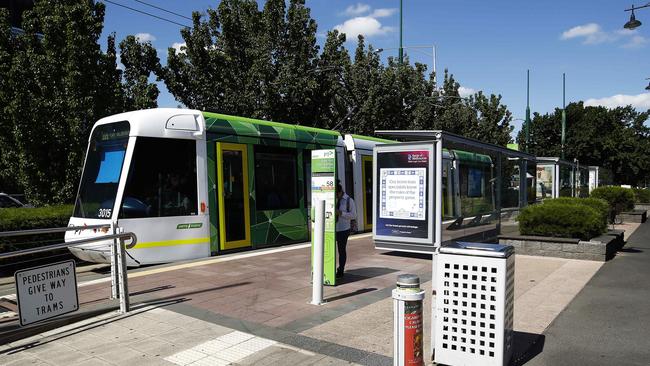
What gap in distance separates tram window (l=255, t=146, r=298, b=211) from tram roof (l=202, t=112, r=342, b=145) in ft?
1.23

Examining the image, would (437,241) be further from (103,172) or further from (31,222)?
(31,222)

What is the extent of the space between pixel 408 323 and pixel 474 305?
666mm

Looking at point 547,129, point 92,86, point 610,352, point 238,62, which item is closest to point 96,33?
point 92,86

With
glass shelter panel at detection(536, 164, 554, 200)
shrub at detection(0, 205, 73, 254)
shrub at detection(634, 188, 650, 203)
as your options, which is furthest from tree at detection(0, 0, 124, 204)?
shrub at detection(634, 188, 650, 203)

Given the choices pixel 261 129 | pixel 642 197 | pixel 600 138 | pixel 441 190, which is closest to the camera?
pixel 441 190

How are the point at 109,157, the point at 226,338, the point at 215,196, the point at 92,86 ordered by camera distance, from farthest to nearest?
the point at 92,86, the point at 215,196, the point at 109,157, the point at 226,338

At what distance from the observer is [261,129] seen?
11.5 metres

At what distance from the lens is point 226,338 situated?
539cm

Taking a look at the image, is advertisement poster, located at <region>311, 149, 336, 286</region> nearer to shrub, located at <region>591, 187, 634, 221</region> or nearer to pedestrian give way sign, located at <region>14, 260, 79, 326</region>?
pedestrian give way sign, located at <region>14, 260, 79, 326</region>

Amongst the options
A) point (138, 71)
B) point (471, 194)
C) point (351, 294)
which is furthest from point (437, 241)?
point (138, 71)

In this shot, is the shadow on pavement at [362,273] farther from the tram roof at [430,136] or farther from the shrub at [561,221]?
the shrub at [561,221]

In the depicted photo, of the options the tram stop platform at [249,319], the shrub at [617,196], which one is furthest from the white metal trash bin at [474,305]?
the shrub at [617,196]

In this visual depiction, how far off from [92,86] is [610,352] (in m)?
13.0

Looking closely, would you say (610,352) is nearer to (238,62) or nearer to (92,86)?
(92,86)
